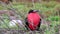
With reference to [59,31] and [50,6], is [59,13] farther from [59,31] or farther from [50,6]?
[59,31]

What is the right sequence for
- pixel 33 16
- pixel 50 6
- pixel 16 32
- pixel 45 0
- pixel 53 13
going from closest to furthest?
pixel 16 32 → pixel 33 16 → pixel 53 13 → pixel 50 6 → pixel 45 0

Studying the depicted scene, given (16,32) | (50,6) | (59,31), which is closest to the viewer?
(16,32)

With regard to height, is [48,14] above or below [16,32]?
below

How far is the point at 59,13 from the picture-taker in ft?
35.0

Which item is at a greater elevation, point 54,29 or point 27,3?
point 54,29

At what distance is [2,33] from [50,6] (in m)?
8.53

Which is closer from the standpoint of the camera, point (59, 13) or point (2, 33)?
point (2, 33)

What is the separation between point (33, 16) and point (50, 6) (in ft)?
19.4

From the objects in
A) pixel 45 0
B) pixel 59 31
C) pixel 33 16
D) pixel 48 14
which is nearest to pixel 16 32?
pixel 59 31

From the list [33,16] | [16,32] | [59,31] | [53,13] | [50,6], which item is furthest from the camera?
[50,6]

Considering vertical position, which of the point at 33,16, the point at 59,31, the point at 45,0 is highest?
the point at 59,31

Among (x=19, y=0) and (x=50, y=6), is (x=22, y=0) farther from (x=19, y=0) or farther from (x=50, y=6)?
(x=50, y=6)

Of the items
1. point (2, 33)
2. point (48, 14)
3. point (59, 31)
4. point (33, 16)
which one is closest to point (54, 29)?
point (59, 31)

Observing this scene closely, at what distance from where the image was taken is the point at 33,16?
682cm
